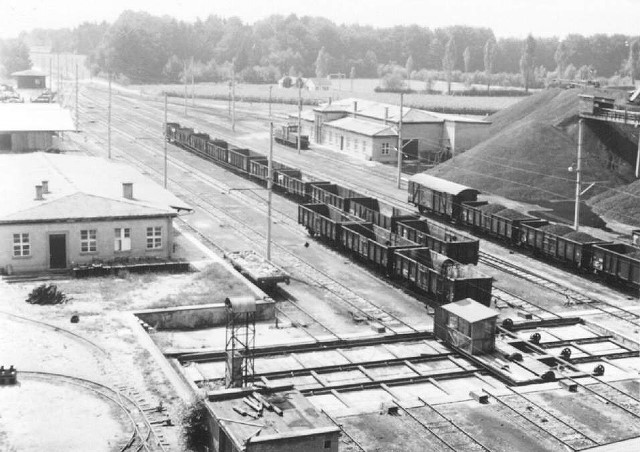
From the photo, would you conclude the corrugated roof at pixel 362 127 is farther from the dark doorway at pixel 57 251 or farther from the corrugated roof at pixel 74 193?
the dark doorway at pixel 57 251

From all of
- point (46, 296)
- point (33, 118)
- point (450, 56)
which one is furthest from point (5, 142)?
point (450, 56)

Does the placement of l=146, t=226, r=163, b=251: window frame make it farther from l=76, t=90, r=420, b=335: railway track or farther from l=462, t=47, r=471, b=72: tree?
l=462, t=47, r=471, b=72: tree

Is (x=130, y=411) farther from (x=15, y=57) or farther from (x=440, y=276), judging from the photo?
(x=15, y=57)

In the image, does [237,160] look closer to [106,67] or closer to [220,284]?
[220,284]

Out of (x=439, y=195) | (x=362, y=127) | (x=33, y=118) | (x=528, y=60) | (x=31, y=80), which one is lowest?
(x=439, y=195)

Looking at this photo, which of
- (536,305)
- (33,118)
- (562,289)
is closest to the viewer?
(536,305)

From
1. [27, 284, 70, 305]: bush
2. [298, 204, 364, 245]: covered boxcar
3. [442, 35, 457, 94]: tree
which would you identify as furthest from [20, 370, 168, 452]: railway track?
[442, 35, 457, 94]: tree

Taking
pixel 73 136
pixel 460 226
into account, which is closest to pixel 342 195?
pixel 460 226
